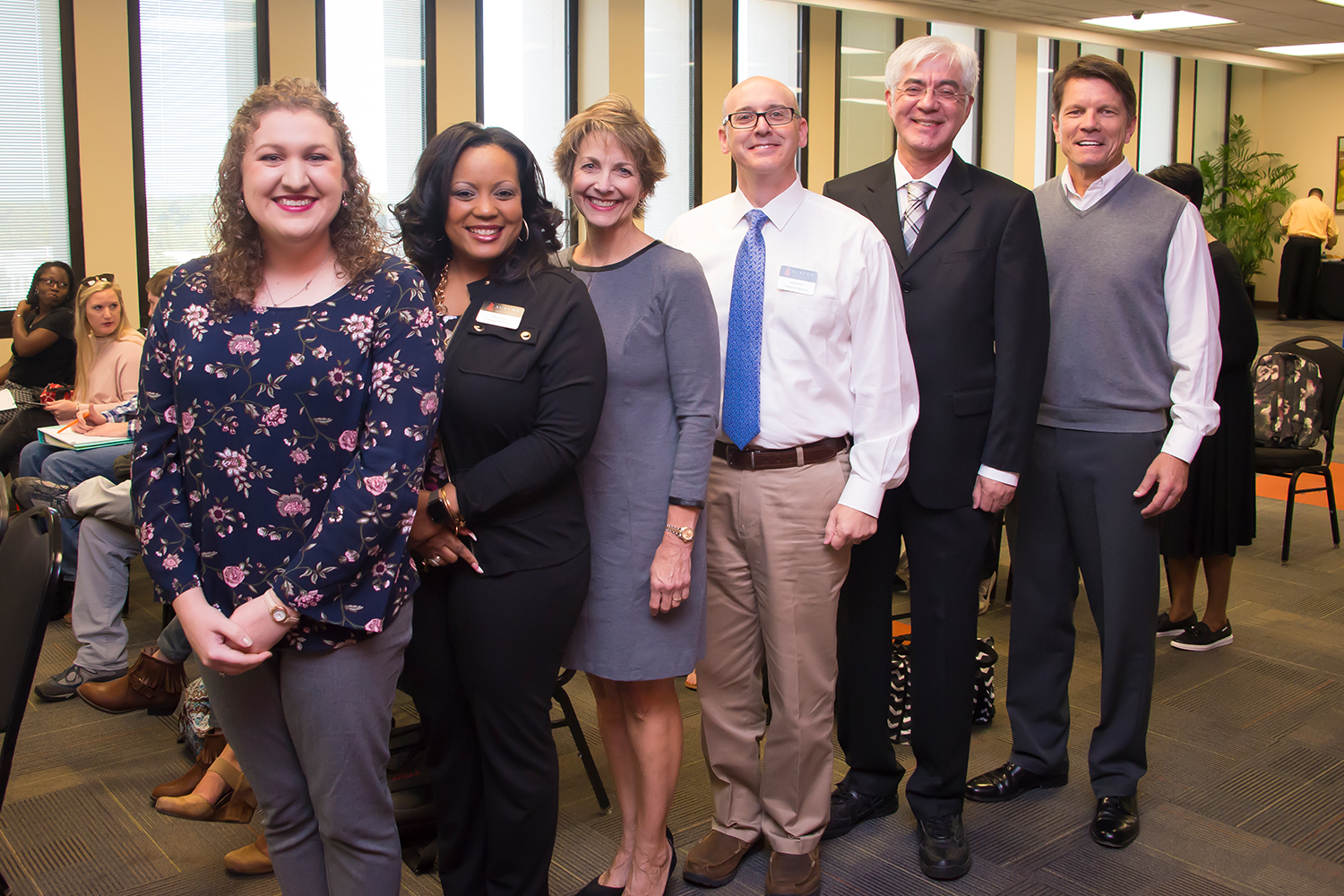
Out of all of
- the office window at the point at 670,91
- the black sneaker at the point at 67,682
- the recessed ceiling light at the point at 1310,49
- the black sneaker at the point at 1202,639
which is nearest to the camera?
the black sneaker at the point at 67,682

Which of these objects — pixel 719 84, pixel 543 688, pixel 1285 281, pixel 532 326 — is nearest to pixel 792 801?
pixel 543 688

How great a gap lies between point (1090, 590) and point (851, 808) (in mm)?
787

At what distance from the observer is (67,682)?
11.3ft

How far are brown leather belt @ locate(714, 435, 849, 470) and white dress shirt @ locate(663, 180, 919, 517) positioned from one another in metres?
0.02

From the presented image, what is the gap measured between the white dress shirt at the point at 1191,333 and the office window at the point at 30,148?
292 inches

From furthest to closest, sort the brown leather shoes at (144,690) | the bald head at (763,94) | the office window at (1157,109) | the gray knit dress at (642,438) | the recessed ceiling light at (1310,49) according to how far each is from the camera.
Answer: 1. the office window at (1157,109)
2. the recessed ceiling light at (1310,49)
3. the brown leather shoes at (144,690)
4. the bald head at (763,94)
5. the gray knit dress at (642,438)

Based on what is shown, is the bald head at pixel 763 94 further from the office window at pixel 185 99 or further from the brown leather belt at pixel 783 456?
the office window at pixel 185 99

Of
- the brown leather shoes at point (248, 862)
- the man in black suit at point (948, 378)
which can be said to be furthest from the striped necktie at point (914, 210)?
the brown leather shoes at point (248, 862)

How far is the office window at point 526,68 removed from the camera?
9.34 metres

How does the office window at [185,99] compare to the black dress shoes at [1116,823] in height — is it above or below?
above

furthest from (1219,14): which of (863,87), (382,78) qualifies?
(382,78)

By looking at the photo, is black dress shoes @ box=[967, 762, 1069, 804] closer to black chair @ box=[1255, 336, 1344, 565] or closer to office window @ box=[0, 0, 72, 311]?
black chair @ box=[1255, 336, 1344, 565]

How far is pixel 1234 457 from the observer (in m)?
3.86

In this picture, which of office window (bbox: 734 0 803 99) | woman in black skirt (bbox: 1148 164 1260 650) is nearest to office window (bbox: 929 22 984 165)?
office window (bbox: 734 0 803 99)
